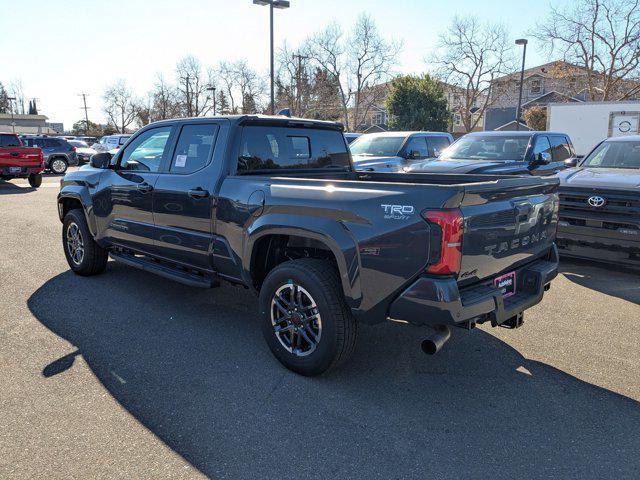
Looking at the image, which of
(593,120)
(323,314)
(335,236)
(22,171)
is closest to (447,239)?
(335,236)

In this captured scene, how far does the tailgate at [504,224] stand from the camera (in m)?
2.93

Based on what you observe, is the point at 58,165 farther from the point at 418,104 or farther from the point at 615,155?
the point at 418,104

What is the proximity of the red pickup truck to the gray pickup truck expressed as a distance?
44.9 feet

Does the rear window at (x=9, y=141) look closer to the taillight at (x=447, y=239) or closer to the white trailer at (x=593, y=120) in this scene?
the taillight at (x=447, y=239)

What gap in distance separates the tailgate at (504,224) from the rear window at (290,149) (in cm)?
200

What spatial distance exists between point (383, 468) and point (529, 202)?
2.06 m

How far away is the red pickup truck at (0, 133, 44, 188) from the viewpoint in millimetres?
16391

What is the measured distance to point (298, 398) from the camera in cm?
330

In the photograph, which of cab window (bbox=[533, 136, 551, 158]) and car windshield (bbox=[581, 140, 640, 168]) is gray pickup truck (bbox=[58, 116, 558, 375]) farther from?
cab window (bbox=[533, 136, 551, 158])

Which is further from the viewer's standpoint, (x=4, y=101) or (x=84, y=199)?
(x=4, y=101)

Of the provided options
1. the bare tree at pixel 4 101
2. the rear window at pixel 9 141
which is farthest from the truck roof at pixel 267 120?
the bare tree at pixel 4 101

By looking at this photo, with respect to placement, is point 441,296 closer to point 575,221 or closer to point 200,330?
point 200,330

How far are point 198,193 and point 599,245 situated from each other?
490 cm

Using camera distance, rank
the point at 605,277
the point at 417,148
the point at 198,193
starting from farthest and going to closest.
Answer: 1. the point at 417,148
2. the point at 605,277
3. the point at 198,193
